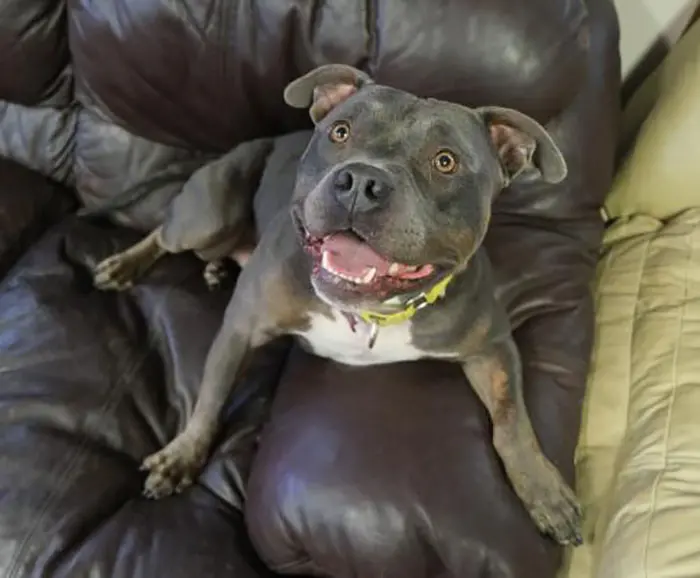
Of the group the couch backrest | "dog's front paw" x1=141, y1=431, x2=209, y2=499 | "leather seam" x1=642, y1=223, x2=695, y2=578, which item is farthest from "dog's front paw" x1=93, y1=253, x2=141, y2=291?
"leather seam" x1=642, y1=223, x2=695, y2=578

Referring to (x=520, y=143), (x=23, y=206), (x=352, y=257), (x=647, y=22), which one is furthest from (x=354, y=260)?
(x=647, y=22)

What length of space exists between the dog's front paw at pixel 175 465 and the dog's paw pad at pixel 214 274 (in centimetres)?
44

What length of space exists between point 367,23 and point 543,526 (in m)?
1.09

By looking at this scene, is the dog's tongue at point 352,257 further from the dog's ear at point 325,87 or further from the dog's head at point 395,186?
the dog's ear at point 325,87

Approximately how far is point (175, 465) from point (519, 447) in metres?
0.68

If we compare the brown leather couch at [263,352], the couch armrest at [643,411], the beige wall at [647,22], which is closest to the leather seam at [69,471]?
the brown leather couch at [263,352]

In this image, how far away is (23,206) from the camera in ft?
8.22

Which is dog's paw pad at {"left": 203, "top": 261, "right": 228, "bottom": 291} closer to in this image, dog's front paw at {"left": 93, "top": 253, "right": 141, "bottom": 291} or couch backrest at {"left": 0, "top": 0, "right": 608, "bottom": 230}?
dog's front paw at {"left": 93, "top": 253, "right": 141, "bottom": 291}

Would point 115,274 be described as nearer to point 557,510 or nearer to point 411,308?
point 411,308

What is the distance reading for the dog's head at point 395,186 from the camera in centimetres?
160

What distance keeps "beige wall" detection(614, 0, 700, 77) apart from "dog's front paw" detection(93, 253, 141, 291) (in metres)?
1.39

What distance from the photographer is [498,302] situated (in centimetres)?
203

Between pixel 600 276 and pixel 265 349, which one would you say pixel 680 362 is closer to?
pixel 600 276

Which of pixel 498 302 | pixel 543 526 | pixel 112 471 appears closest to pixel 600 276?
pixel 498 302
